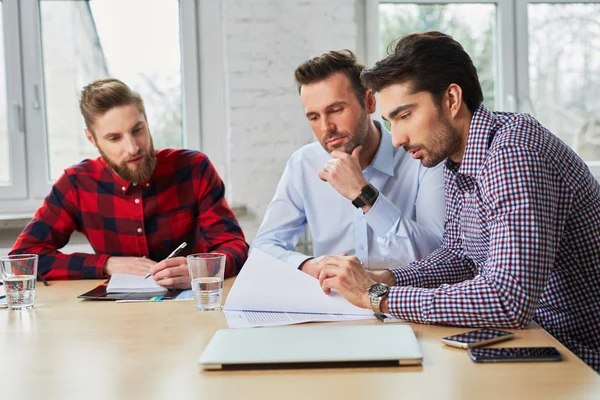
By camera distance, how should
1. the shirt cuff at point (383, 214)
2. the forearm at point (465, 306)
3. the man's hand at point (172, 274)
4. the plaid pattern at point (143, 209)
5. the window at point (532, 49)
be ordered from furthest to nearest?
1. the window at point (532, 49)
2. the plaid pattern at point (143, 209)
3. the shirt cuff at point (383, 214)
4. the man's hand at point (172, 274)
5. the forearm at point (465, 306)

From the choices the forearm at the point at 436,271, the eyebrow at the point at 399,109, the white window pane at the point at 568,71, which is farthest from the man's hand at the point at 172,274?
the white window pane at the point at 568,71

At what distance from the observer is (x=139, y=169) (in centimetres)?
232

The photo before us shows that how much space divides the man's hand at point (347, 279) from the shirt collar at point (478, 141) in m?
0.30

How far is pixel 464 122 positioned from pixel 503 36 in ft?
7.10

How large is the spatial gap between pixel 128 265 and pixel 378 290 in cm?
91

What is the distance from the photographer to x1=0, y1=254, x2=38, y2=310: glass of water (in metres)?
1.65

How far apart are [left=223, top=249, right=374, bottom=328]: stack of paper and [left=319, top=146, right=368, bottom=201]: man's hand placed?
49 centimetres

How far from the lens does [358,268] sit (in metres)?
1.45

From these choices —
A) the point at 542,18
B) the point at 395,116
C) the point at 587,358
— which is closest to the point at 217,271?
the point at 395,116

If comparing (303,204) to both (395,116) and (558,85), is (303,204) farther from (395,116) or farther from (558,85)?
(558,85)

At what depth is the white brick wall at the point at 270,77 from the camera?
3307 mm

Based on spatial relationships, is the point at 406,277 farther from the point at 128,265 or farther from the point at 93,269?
the point at 93,269

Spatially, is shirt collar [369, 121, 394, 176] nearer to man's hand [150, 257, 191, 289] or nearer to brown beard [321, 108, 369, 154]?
brown beard [321, 108, 369, 154]

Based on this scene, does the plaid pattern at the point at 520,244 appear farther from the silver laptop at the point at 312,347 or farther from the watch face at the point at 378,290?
the silver laptop at the point at 312,347
